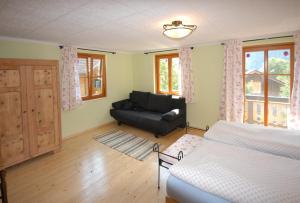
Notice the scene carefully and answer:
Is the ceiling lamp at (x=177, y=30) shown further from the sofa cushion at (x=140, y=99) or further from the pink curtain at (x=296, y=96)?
the sofa cushion at (x=140, y=99)

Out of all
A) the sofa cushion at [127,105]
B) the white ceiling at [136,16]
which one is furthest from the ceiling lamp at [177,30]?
the sofa cushion at [127,105]

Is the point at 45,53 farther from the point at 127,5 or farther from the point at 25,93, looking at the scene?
the point at 127,5

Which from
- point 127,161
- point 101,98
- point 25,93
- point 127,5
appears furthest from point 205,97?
point 25,93

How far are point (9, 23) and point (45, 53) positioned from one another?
1355 millimetres

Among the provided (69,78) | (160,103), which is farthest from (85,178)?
(160,103)

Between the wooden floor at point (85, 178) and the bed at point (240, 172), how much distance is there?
0.70 m

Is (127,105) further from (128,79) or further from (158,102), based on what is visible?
(128,79)

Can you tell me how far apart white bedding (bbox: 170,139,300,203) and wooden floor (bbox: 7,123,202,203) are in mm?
751

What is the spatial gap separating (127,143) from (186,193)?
7.60ft

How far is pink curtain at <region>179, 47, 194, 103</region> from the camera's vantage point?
4.37 metres

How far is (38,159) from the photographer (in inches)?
124

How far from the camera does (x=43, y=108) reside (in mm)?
3092

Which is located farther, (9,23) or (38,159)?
(38,159)

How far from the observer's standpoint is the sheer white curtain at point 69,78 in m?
3.89
